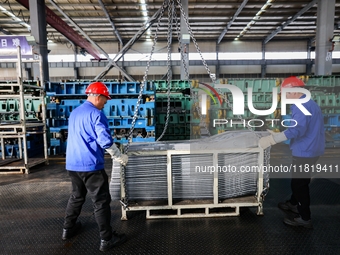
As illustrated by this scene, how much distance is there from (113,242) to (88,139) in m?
1.30

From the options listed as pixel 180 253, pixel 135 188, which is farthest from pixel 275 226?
pixel 135 188

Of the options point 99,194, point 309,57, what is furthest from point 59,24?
point 309,57

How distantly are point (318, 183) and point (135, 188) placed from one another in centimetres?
393

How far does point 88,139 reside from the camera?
8.90ft

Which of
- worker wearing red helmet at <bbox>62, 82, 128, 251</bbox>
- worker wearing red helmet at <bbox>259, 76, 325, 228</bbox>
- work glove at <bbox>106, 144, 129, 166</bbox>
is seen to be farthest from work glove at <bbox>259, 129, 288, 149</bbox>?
worker wearing red helmet at <bbox>62, 82, 128, 251</bbox>

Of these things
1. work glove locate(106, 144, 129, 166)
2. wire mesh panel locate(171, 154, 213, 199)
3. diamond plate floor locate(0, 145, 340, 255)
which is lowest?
diamond plate floor locate(0, 145, 340, 255)

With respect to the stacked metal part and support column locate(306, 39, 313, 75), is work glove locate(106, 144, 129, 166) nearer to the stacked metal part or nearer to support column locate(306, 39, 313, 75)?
the stacked metal part

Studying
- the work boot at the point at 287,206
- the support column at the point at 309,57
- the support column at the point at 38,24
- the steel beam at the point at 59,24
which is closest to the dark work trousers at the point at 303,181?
the work boot at the point at 287,206

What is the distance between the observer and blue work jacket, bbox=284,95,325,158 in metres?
3.04

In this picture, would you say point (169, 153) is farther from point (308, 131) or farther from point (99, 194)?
point (308, 131)

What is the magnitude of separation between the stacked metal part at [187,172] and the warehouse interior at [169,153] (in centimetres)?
2

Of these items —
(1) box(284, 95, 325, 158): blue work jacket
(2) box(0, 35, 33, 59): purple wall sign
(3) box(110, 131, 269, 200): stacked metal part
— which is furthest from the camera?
(2) box(0, 35, 33, 59): purple wall sign

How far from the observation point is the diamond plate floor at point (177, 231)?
9.30ft

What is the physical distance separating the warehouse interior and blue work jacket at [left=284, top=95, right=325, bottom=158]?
18.2 inches
